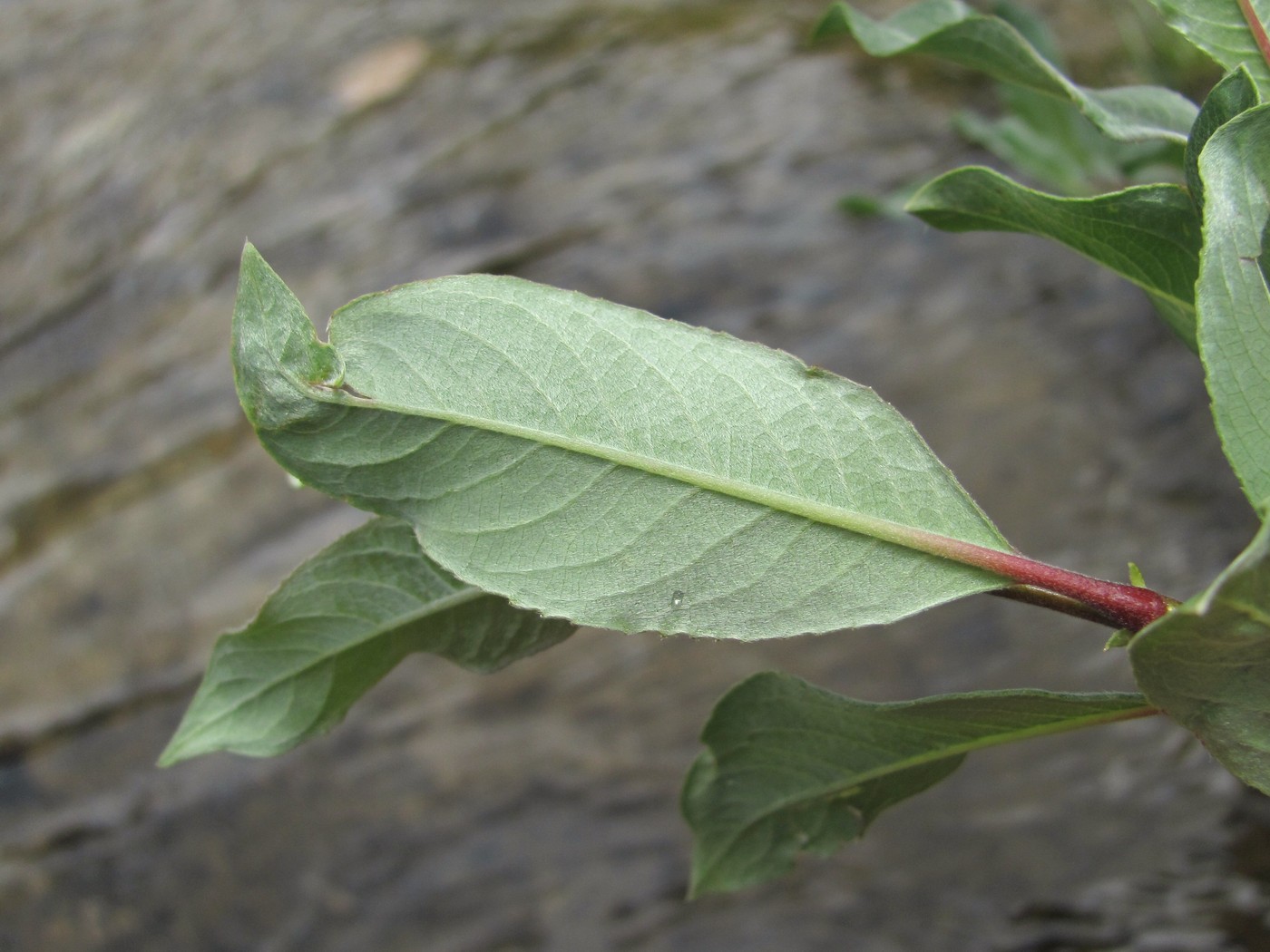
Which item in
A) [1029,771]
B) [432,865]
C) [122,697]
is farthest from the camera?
[122,697]

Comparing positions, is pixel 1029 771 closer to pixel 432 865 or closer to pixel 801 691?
pixel 432 865

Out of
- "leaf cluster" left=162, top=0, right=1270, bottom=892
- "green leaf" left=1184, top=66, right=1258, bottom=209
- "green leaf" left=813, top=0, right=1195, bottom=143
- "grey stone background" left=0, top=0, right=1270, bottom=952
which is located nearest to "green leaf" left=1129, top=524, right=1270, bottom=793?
"leaf cluster" left=162, top=0, right=1270, bottom=892

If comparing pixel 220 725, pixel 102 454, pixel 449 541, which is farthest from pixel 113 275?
pixel 449 541

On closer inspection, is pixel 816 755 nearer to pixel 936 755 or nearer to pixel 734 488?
pixel 936 755

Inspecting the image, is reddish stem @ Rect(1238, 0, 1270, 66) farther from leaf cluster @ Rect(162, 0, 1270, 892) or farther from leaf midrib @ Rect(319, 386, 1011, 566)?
leaf midrib @ Rect(319, 386, 1011, 566)

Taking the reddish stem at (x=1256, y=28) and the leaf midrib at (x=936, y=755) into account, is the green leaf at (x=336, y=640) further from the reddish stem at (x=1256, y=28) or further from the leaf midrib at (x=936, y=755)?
the reddish stem at (x=1256, y=28)

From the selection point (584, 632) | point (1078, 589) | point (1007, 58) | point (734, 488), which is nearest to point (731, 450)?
point (734, 488)
